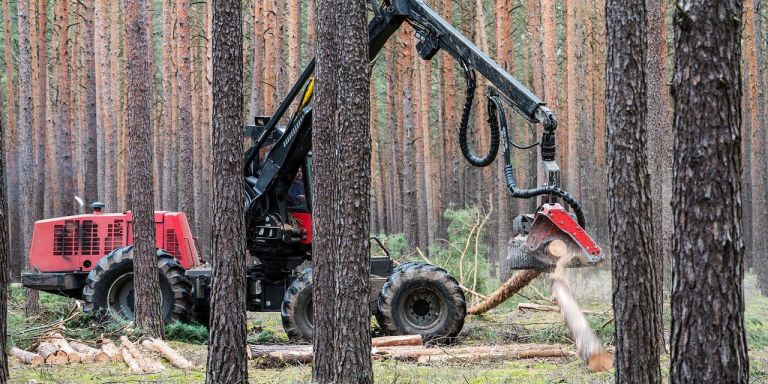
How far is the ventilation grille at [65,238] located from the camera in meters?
13.7

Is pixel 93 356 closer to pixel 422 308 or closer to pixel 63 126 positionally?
pixel 422 308

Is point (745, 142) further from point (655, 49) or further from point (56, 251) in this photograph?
point (56, 251)

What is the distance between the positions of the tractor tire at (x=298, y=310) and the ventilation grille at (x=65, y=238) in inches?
152

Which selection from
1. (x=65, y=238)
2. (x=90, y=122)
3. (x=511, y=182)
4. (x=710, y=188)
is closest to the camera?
(x=710, y=188)

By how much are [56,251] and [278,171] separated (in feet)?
13.1

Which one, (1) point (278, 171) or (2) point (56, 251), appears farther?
(2) point (56, 251)

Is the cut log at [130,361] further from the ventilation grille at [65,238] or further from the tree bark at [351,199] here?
the ventilation grille at [65,238]

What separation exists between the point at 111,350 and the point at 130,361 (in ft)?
2.42

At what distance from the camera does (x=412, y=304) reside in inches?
485

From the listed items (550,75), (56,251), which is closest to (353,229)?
(56,251)

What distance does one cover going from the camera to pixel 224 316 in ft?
24.8

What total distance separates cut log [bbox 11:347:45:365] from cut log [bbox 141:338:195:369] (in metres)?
1.33

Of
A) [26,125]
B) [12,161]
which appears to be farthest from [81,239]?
[12,161]

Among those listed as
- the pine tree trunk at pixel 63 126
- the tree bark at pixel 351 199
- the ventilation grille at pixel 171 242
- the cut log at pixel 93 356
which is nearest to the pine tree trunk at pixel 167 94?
the pine tree trunk at pixel 63 126
